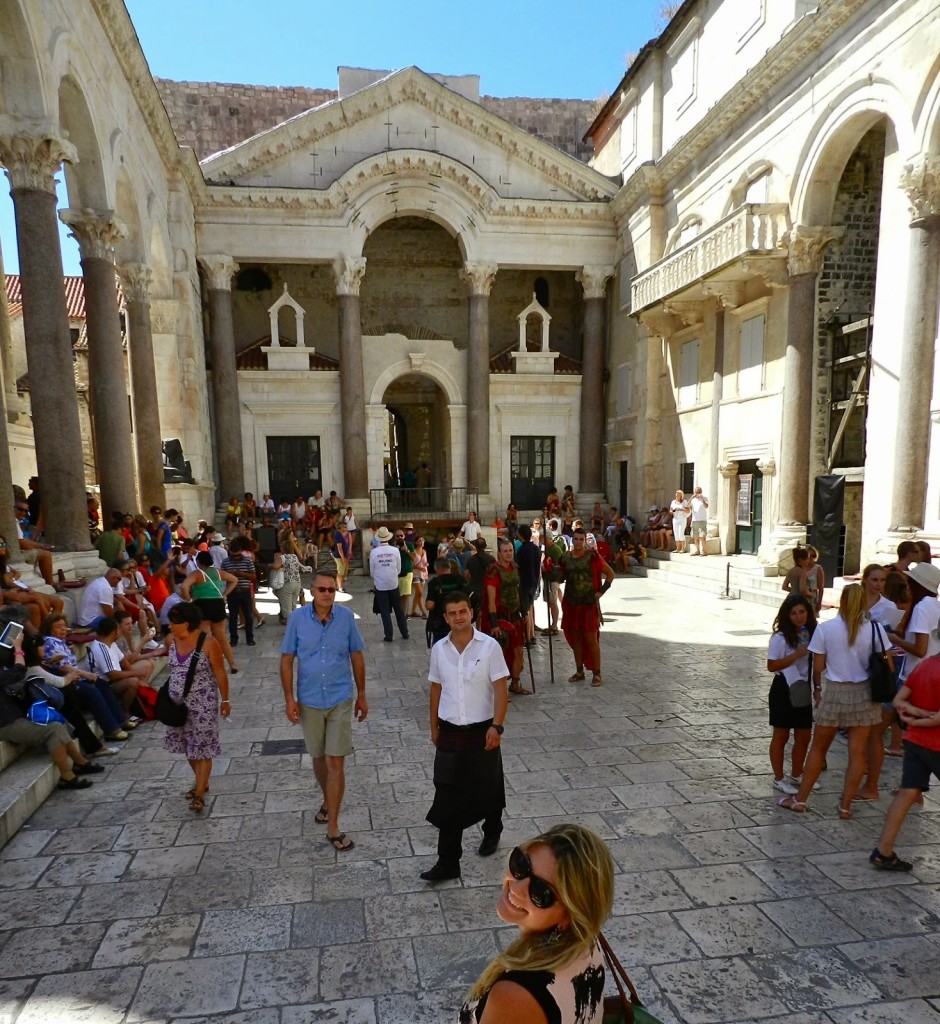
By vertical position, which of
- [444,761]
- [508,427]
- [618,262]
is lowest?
[444,761]

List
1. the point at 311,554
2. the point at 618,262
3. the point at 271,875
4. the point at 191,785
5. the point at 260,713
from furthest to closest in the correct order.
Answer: the point at 618,262 < the point at 311,554 < the point at 260,713 < the point at 191,785 < the point at 271,875

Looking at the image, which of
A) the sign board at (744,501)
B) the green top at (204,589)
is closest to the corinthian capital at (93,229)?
the green top at (204,589)

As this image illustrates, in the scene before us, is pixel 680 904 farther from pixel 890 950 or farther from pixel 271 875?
pixel 271 875

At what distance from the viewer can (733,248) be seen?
14.7 m

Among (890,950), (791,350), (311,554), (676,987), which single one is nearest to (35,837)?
(676,987)

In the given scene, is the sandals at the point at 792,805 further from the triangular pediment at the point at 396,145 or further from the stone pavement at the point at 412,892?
the triangular pediment at the point at 396,145

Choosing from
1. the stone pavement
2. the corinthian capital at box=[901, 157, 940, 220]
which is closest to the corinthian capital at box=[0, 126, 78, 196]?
the stone pavement

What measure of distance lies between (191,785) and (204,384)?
16896mm

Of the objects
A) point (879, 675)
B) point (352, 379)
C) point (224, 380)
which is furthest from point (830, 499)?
point (224, 380)

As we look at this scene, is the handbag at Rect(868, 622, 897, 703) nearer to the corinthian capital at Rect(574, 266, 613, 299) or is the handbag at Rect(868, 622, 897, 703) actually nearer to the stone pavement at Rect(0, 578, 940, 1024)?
the stone pavement at Rect(0, 578, 940, 1024)

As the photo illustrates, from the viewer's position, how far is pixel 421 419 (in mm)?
29172

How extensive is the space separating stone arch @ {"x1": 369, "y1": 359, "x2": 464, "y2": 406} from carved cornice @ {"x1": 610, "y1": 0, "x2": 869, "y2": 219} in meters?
8.32

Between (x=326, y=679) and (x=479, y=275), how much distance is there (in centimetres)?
1974

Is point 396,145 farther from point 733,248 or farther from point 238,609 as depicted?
point 238,609
